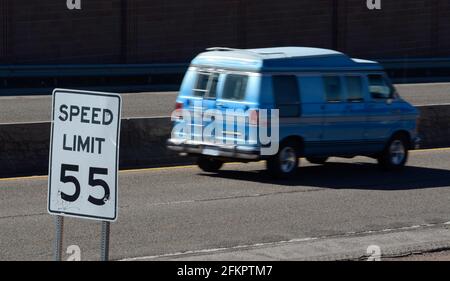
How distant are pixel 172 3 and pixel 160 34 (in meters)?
1.29

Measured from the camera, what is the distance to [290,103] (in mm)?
17672

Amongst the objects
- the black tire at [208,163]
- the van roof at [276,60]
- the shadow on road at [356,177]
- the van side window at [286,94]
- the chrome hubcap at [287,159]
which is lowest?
the shadow on road at [356,177]

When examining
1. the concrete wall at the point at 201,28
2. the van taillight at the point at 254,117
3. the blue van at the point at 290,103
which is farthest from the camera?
the concrete wall at the point at 201,28

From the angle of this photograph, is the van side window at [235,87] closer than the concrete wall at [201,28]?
Yes

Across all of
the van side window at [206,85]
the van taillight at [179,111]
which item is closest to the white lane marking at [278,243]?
the van side window at [206,85]

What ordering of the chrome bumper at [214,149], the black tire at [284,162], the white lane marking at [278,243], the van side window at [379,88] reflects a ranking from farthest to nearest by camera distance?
1. the van side window at [379,88]
2. the black tire at [284,162]
3. the chrome bumper at [214,149]
4. the white lane marking at [278,243]

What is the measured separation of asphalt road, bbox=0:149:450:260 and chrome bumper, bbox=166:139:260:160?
468mm

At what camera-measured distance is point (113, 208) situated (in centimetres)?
802

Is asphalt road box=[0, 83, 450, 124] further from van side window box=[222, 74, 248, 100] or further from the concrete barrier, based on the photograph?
van side window box=[222, 74, 248, 100]

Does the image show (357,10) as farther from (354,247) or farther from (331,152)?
(354,247)

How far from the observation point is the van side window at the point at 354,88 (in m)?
18.8

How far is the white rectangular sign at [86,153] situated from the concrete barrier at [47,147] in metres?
10.2

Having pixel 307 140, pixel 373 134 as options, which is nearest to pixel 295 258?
pixel 307 140

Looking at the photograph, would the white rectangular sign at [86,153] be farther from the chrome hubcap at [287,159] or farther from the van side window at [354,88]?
the van side window at [354,88]
